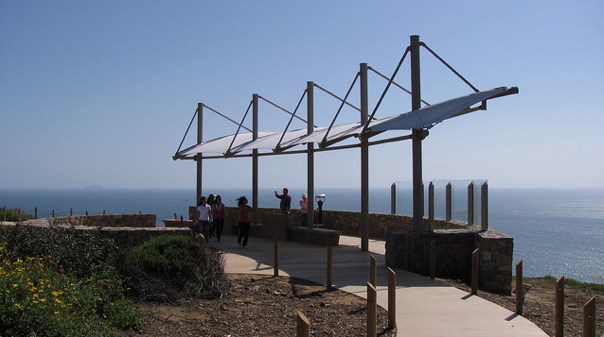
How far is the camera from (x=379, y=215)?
23594 mm

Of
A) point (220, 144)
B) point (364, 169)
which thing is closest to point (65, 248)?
point (364, 169)

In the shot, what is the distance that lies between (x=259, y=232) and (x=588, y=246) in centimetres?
4767

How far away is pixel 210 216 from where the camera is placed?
2014cm

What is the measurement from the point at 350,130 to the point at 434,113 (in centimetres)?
366

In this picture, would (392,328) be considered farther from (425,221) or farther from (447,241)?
(425,221)

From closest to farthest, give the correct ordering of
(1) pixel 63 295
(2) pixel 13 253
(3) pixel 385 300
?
(1) pixel 63 295
(3) pixel 385 300
(2) pixel 13 253

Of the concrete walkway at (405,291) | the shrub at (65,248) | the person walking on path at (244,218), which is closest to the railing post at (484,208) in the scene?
the concrete walkway at (405,291)

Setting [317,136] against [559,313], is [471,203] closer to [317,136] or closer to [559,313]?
[317,136]

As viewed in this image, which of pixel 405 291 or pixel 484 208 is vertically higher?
pixel 484 208

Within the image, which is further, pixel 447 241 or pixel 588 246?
pixel 588 246

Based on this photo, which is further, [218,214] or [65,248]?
[218,214]

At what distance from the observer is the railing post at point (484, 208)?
611 inches

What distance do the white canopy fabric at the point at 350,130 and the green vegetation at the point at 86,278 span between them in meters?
5.51

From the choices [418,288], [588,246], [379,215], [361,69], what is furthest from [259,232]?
[588,246]
